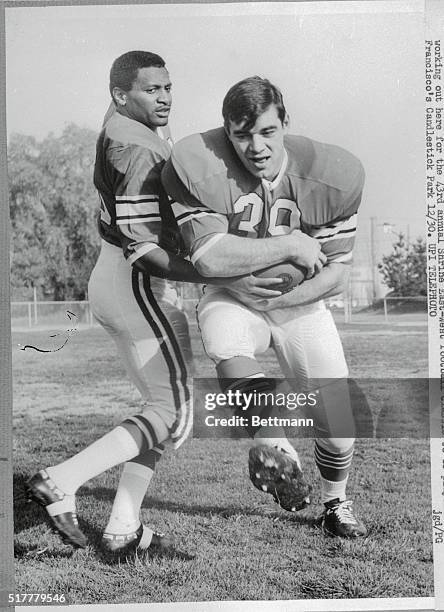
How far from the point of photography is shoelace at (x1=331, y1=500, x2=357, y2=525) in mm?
3674

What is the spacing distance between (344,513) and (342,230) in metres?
1.23

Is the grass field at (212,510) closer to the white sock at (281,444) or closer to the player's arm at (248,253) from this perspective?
the white sock at (281,444)

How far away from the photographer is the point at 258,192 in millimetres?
3588

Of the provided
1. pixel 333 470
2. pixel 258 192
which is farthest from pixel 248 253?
pixel 333 470

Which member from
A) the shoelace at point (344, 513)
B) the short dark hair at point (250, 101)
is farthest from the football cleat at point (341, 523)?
the short dark hair at point (250, 101)

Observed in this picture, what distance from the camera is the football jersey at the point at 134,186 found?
3592 mm

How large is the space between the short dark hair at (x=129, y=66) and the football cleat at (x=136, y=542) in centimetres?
192

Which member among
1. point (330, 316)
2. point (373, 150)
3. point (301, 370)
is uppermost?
point (373, 150)

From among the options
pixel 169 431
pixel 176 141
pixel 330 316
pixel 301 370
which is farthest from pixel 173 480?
pixel 176 141

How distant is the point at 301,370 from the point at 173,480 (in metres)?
0.74

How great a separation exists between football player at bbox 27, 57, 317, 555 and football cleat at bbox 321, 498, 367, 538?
0.72 m

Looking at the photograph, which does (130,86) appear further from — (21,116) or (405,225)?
(405,225)

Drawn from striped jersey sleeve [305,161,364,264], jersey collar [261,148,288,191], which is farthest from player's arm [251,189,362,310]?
jersey collar [261,148,288,191]

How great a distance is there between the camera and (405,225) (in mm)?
3680
